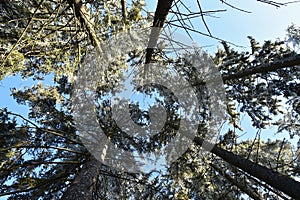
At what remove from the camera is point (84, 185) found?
4562 mm

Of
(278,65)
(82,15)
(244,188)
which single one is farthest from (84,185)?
(278,65)

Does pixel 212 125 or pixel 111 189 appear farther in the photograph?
pixel 111 189

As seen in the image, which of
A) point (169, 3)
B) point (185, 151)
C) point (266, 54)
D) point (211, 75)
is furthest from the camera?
point (185, 151)

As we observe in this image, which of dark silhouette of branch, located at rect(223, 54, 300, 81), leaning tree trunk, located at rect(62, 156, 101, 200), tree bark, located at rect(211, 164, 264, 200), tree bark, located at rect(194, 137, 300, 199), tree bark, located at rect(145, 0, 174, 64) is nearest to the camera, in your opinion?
tree bark, located at rect(145, 0, 174, 64)

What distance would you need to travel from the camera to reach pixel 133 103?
8.95 meters

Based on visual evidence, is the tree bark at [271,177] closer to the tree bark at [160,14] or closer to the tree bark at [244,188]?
the tree bark at [244,188]

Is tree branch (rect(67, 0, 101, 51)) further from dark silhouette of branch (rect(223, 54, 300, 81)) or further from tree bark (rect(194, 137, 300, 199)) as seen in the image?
tree bark (rect(194, 137, 300, 199))

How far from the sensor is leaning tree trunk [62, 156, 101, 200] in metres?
4.16

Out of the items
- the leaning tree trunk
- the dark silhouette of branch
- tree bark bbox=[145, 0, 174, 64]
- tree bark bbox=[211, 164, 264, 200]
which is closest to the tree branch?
tree bark bbox=[145, 0, 174, 64]

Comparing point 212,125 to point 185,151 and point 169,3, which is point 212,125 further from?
point 169,3

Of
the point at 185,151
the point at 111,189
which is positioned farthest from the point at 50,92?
the point at 185,151

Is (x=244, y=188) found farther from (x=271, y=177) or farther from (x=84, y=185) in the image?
(x=84, y=185)

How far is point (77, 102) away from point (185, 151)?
4.24 meters

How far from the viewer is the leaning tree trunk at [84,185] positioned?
13.7 ft
